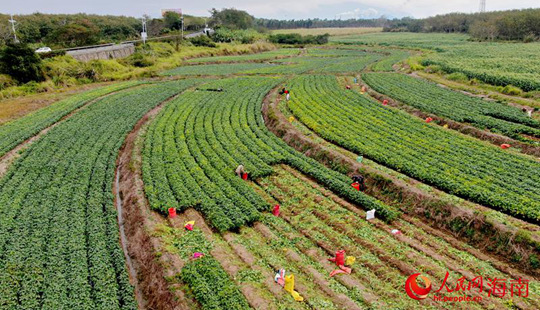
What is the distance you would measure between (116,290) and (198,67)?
4825 centimetres

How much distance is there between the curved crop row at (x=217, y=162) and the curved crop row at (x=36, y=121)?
7.93 m

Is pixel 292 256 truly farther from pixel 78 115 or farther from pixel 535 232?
pixel 78 115

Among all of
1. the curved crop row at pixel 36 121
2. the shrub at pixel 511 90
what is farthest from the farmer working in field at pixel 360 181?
the shrub at pixel 511 90

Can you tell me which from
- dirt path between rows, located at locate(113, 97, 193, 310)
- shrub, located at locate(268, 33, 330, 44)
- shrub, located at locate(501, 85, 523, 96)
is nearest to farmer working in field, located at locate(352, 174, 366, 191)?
dirt path between rows, located at locate(113, 97, 193, 310)

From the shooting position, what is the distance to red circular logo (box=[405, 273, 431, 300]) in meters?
10.6

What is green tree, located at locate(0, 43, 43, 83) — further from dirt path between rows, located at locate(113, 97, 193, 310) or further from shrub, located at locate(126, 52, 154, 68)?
dirt path between rows, located at locate(113, 97, 193, 310)

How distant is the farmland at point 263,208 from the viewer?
10758mm

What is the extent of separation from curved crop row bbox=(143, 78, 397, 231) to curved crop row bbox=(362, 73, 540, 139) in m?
13.2

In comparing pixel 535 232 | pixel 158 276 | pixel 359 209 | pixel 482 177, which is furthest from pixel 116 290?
pixel 482 177

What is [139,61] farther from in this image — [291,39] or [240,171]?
[291,39]

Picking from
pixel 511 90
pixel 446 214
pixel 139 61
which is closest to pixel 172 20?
pixel 139 61

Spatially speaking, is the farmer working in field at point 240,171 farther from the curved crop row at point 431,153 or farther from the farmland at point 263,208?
the curved crop row at point 431,153

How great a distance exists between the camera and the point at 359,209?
50.6ft

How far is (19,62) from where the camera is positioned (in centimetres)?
3656
